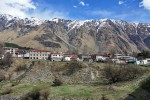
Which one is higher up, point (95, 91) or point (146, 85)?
point (146, 85)

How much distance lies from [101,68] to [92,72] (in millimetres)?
4319

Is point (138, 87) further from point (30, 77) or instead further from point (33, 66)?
point (33, 66)

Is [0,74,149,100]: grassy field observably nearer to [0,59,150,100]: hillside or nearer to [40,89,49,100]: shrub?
[0,59,150,100]: hillside

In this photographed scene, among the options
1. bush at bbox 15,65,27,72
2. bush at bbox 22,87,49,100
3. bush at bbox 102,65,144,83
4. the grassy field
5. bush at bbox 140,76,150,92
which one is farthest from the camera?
bush at bbox 15,65,27,72

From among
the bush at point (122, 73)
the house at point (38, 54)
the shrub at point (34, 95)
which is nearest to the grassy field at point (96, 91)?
the shrub at point (34, 95)

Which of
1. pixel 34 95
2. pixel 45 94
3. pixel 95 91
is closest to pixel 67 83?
pixel 95 91

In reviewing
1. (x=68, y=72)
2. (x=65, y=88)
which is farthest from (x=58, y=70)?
(x=65, y=88)

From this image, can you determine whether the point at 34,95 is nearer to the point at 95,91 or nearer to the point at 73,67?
the point at 95,91

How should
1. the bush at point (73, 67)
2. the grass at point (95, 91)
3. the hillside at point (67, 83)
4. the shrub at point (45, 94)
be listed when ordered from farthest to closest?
the bush at point (73, 67), the hillside at point (67, 83), the shrub at point (45, 94), the grass at point (95, 91)

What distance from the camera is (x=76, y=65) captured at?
122 m

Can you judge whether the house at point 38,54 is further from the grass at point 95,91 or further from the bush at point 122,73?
the grass at point 95,91

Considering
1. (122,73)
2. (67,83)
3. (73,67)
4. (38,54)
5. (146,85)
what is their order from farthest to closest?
1. (38,54)
2. (73,67)
3. (67,83)
4. (122,73)
5. (146,85)

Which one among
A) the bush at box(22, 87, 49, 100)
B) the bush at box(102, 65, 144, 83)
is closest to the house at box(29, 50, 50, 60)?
the bush at box(102, 65, 144, 83)

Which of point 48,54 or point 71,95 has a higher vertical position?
point 48,54
